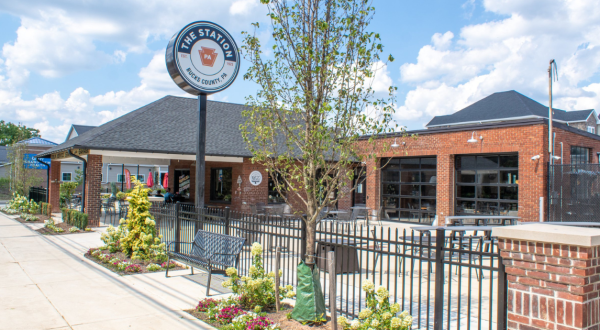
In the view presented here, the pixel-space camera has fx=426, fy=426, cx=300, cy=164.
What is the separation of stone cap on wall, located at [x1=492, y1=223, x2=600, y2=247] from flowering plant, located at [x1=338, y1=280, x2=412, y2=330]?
1269 millimetres

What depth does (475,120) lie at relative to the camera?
38.7 metres

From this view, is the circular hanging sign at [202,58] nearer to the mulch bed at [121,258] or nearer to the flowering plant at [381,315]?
the mulch bed at [121,258]

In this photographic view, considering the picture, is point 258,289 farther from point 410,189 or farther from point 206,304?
point 410,189

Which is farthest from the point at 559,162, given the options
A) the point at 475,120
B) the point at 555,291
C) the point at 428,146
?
the point at 475,120

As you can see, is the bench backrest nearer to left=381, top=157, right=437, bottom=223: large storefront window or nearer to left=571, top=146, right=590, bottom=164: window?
left=381, top=157, right=437, bottom=223: large storefront window

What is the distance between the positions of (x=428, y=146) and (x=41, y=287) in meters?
15.2

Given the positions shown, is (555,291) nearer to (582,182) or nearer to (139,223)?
(139,223)

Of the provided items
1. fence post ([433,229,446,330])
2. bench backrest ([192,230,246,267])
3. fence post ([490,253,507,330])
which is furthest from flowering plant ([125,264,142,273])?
fence post ([490,253,507,330])

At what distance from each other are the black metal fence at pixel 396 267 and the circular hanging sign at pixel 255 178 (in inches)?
353

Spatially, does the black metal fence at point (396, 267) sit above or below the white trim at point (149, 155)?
below

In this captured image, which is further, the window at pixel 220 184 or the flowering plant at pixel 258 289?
the window at pixel 220 184

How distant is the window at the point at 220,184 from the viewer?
21.4m

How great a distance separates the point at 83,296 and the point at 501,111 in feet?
125

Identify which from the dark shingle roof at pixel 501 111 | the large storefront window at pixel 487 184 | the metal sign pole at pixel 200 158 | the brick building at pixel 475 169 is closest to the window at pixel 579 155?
the brick building at pixel 475 169
